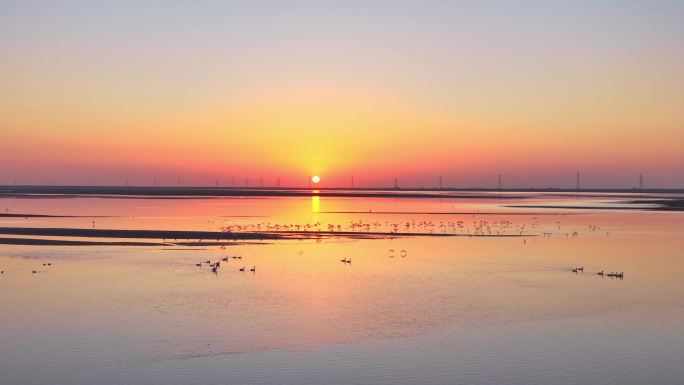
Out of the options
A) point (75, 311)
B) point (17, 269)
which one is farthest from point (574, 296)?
point (17, 269)

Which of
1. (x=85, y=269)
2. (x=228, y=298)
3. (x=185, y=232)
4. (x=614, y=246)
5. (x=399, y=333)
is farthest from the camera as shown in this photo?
(x=185, y=232)

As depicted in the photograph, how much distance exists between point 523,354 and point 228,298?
10.2 metres

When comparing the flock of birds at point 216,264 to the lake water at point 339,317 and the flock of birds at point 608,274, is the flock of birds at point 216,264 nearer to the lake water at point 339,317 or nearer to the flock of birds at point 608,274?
the lake water at point 339,317

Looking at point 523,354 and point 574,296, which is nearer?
point 523,354

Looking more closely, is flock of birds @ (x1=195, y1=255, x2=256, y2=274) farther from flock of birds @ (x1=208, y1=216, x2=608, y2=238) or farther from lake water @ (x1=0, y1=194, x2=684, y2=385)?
flock of birds @ (x1=208, y1=216, x2=608, y2=238)

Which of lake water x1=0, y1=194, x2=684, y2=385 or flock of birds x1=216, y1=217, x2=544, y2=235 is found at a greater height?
flock of birds x1=216, y1=217, x2=544, y2=235

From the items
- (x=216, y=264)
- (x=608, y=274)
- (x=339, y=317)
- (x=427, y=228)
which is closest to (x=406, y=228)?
(x=427, y=228)

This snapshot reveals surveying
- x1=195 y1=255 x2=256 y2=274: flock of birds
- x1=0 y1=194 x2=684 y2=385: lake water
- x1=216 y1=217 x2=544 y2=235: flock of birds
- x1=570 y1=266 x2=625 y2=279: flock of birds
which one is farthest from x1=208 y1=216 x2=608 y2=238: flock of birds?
x1=570 y1=266 x2=625 y2=279: flock of birds

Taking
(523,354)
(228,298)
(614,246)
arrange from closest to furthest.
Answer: (523,354)
(228,298)
(614,246)

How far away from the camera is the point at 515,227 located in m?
55.2

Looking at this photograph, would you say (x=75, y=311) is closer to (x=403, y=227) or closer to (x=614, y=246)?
(x=614, y=246)

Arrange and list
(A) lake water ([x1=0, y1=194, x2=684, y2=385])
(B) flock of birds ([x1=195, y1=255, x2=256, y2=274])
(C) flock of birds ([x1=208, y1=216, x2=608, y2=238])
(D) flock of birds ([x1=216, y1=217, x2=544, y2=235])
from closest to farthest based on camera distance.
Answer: (A) lake water ([x1=0, y1=194, x2=684, y2=385]) < (B) flock of birds ([x1=195, y1=255, x2=256, y2=274]) < (C) flock of birds ([x1=208, y1=216, x2=608, y2=238]) < (D) flock of birds ([x1=216, y1=217, x2=544, y2=235])

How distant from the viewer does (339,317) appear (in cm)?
2039

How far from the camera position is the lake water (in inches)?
601
